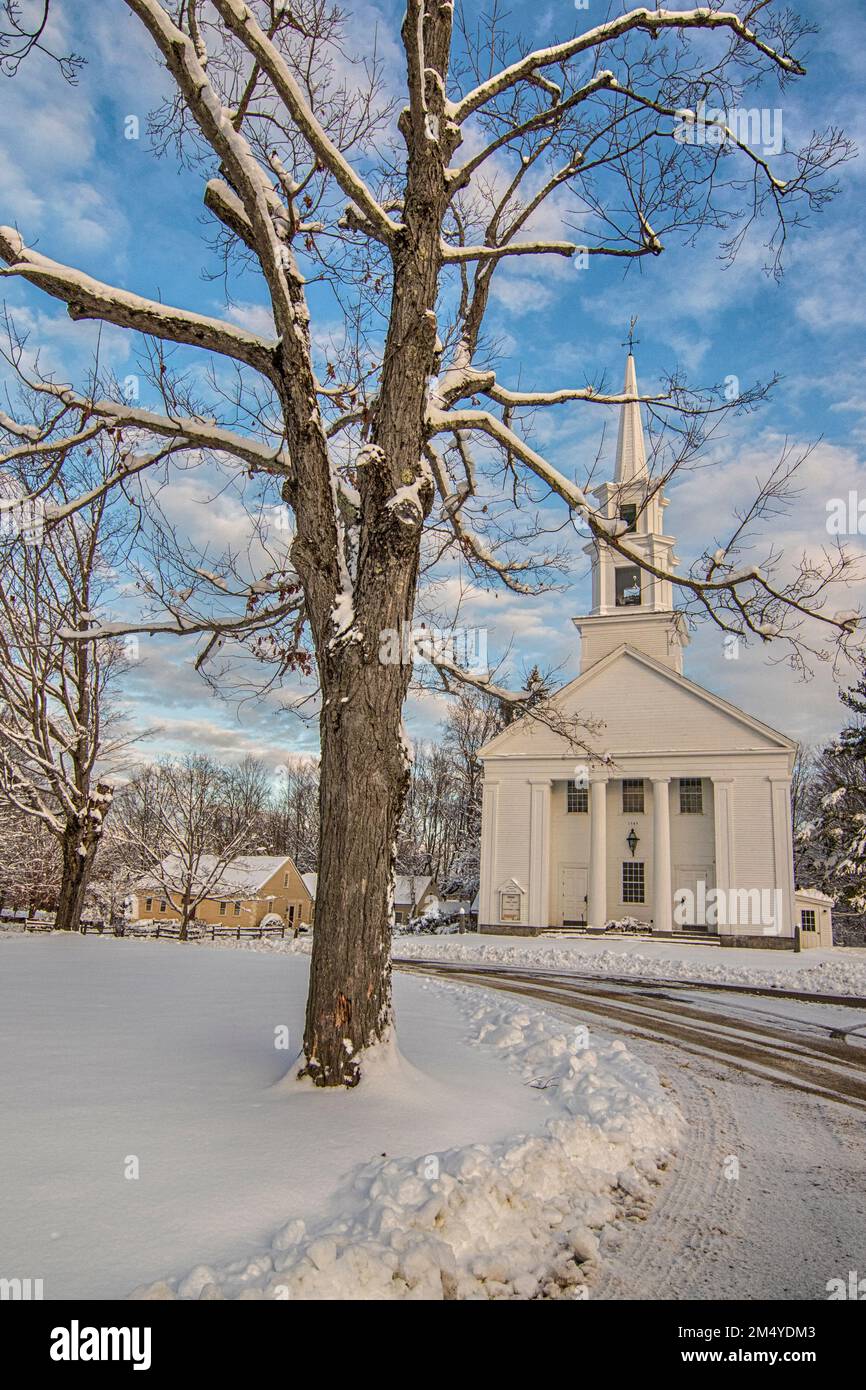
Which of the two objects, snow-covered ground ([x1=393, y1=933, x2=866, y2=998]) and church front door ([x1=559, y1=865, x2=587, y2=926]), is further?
church front door ([x1=559, y1=865, x2=587, y2=926])

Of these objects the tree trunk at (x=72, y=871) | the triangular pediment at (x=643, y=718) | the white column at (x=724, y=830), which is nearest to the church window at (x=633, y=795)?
the triangular pediment at (x=643, y=718)

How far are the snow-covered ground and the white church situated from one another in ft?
8.15

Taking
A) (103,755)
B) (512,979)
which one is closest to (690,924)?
(512,979)

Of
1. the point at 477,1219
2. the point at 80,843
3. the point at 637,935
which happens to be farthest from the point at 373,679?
the point at 637,935

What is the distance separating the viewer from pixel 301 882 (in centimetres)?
6256

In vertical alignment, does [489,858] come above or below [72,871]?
above

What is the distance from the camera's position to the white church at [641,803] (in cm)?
2777

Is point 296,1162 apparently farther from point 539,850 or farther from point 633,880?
point 633,880

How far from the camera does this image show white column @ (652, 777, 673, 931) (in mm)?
28109

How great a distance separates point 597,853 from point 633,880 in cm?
204

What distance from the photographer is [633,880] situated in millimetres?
30250

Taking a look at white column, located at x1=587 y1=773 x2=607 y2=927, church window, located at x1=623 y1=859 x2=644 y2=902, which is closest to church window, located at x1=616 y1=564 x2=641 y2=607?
white column, located at x1=587 y1=773 x2=607 y2=927

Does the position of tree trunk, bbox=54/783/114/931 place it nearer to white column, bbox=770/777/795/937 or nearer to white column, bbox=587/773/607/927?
white column, bbox=587/773/607/927

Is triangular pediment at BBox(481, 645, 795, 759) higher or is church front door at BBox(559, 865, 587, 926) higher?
triangular pediment at BBox(481, 645, 795, 759)
